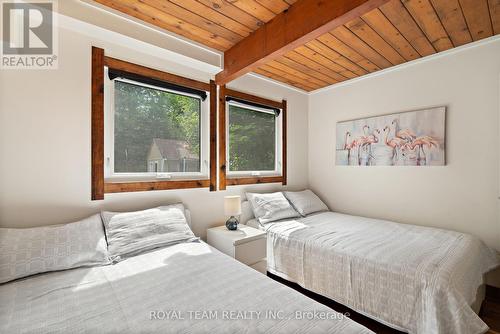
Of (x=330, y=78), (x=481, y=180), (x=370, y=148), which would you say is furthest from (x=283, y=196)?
(x=481, y=180)

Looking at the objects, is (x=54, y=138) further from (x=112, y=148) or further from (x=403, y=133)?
(x=403, y=133)

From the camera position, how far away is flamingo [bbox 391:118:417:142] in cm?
272

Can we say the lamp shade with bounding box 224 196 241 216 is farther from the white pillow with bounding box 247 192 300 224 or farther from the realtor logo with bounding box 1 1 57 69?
the realtor logo with bounding box 1 1 57 69

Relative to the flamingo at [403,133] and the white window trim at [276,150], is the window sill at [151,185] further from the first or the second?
the flamingo at [403,133]

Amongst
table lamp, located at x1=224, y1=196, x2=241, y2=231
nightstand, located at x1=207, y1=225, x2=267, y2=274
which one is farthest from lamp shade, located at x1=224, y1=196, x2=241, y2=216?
nightstand, located at x1=207, y1=225, x2=267, y2=274

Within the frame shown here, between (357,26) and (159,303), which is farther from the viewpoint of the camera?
(357,26)

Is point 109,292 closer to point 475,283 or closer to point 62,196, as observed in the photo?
point 62,196

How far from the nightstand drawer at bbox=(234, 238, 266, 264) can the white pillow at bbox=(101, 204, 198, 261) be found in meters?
0.44

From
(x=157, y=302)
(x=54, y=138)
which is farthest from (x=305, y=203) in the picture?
(x=54, y=138)

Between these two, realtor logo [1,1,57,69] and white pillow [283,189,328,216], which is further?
white pillow [283,189,328,216]

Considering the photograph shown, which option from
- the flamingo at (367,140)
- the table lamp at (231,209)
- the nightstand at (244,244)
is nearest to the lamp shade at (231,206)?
the table lamp at (231,209)

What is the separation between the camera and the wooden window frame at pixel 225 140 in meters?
2.78

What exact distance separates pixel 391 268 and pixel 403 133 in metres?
1.79

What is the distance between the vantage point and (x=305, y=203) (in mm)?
3156
